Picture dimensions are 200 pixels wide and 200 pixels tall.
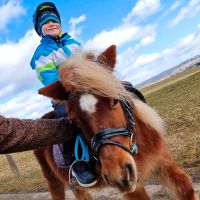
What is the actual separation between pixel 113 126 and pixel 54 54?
2165 millimetres

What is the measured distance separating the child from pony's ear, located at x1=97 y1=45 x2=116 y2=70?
0.73 meters

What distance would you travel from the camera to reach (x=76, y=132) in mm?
3904

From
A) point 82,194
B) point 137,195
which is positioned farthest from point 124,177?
point 82,194

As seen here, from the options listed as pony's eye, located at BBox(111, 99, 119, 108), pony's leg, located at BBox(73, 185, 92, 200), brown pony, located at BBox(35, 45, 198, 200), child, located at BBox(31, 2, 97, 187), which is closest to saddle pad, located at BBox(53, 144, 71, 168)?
child, located at BBox(31, 2, 97, 187)

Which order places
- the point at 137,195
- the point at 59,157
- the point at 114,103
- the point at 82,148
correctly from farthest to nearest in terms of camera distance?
the point at 59,157 → the point at 137,195 → the point at 82,148 → the point at 114,103

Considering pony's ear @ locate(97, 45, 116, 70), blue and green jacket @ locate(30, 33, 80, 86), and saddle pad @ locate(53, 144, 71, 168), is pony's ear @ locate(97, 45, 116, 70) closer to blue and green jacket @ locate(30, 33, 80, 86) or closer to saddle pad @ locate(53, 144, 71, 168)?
blue and green jacket @ locate(30, 33, 80, 86)

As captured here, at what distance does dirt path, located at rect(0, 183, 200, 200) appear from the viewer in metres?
5.76

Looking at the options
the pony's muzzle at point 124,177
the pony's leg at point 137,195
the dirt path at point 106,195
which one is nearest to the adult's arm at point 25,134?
the pony's muzzle at point 124,177

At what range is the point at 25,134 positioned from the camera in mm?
3314

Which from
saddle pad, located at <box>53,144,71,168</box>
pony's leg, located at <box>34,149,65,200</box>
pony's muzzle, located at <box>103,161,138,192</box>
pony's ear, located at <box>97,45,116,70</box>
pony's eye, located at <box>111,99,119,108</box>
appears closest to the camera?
pony's muzzle, located at <box>103,161,138,192</box>

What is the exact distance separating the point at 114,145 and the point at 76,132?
2.57 ft

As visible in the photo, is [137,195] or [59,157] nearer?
[137,195]

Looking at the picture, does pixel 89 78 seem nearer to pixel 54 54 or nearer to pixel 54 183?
pixel 54 54

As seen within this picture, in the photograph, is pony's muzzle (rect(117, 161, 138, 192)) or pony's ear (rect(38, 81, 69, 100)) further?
pony's ear (rect(38, 81, 69, 100))
